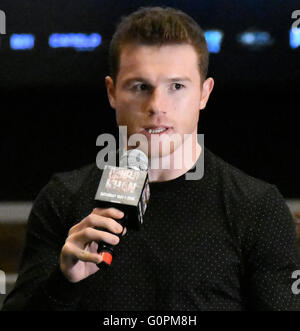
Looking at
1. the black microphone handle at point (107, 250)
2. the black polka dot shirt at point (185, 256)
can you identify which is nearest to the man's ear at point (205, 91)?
the black polka dot shirt at point (185, 256)

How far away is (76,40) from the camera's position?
3113mm

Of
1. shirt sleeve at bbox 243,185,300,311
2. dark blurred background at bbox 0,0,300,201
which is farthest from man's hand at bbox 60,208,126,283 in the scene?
dark blurred background at bbox 0,0,300,201

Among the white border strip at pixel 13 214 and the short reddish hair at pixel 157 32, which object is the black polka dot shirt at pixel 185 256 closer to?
the short reddish hair at pixel 157 32

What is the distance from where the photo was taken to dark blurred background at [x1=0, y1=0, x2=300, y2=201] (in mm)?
3047

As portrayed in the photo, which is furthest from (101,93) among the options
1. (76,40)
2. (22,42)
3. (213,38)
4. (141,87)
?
(141,87)

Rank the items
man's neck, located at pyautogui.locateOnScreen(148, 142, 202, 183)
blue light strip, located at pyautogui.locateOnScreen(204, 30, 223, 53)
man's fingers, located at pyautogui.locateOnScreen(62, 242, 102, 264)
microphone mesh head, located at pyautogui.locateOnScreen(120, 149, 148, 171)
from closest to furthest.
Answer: man's fingers, located at pyautogui.locateOnScreen(62, 242, 102, 264) < microphone mesh head, located at pyautogui.locateOnScreen(120, 149, 148, 171) < man's neck, located at pyautogui.locateOnScreen(148, 142, 202, 183) < blue light strip, located at pyautogui.locateOnScreen(204, 30, 223, 53)

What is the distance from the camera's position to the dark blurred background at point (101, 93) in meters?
3.05

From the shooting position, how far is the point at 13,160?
3.51 metres

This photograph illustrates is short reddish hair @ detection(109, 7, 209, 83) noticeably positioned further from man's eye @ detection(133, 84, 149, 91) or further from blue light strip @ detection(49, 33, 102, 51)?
blue light strip @ detection(49, 33, 102, 51)

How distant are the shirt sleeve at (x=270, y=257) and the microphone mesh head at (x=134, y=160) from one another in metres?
0.36

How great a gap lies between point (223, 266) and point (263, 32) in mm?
1938

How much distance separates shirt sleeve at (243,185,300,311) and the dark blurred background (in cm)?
174

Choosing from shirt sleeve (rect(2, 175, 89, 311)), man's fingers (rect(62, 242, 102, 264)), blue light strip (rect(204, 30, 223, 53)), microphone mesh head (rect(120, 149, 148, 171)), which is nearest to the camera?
man's fingers (rect(62, 242, 102, 264))

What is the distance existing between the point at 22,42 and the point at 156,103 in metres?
1.87
